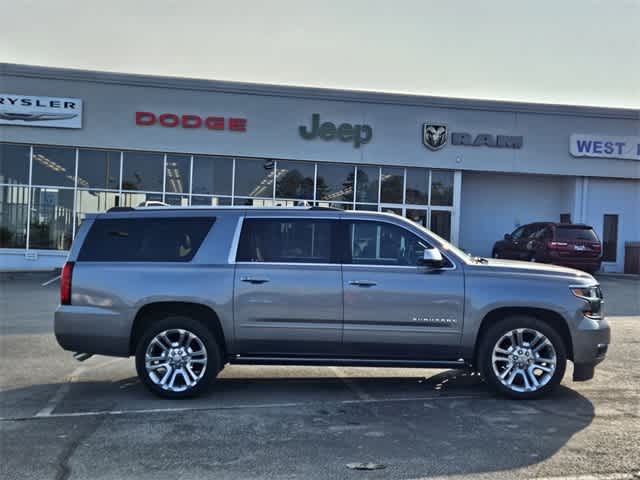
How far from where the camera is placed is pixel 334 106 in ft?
73.3

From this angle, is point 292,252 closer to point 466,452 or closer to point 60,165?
point 466,452

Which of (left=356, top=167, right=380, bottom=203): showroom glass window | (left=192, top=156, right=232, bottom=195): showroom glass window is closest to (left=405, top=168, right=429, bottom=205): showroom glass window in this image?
(left=356, top=167, right=380, bottom=203): showroom glass window

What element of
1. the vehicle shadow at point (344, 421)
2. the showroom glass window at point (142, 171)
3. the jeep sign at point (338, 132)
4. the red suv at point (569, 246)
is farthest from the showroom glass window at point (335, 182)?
the vehicle shadow at point (344, 421)

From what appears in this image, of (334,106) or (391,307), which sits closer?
(391,307)

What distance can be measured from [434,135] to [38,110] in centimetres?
1379

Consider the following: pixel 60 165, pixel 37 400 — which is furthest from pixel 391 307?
pixel 60 165

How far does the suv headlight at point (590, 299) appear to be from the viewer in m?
6.32

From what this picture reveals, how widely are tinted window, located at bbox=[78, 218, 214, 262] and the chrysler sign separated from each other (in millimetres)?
16103

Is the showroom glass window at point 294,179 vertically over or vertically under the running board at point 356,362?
over

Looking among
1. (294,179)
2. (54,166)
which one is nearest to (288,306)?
(294,179)

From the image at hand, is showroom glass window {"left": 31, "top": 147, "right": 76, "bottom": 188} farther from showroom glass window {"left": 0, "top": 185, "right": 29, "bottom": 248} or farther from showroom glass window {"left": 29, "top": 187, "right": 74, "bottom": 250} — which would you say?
showroom glass window {"left": 0, "top": 185, "right": 29, "bottom": 248}

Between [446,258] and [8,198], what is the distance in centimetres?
1912

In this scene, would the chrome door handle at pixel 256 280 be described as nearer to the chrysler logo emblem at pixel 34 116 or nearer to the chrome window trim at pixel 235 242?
the chrome window trim at pixel 235 242

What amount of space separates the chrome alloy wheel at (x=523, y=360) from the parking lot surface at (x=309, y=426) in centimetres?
22
